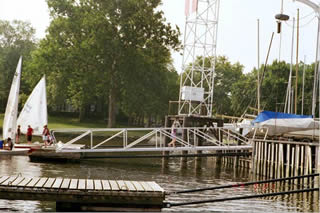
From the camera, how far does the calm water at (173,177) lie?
14.6 metres

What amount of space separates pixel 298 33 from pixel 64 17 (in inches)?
1335

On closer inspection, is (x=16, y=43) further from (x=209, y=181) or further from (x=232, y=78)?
(x=209, y=181)

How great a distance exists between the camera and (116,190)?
10672 millimetres

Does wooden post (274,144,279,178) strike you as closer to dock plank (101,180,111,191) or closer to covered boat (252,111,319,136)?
covered boat (252,111,319,136)

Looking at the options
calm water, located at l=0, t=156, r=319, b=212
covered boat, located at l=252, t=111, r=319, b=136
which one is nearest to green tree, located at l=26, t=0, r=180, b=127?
calm water, located at l=0, t=156, r=319, b=212

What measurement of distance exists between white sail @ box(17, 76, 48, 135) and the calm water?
21.6 ft

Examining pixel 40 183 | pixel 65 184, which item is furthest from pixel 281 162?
pixel 40 183

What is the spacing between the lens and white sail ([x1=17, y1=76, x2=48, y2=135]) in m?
35.2

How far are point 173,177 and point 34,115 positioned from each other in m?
16.0

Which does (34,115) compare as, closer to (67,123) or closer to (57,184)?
(57,184)

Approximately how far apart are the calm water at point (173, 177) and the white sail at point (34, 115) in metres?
6.58

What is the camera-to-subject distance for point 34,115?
35.5 meters

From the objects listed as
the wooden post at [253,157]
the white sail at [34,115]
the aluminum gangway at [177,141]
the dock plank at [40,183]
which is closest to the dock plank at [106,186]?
the dock plank at [40,183]

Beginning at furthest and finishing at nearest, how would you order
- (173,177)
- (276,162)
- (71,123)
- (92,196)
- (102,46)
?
1. (71,123)
2. (102,46)
3. (276,162)
4. (173,177)
5. (92,196)
